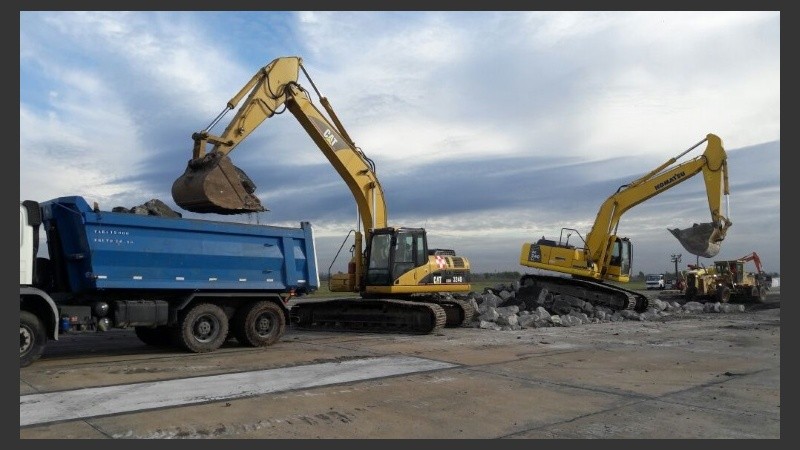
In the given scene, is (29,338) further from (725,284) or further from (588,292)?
(725,284)

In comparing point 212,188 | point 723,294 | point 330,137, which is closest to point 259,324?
point 212,188

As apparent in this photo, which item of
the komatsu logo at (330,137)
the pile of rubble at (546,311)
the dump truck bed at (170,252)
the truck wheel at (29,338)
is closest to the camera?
the truck wheel at (29,338)

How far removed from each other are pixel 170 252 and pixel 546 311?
466 inches

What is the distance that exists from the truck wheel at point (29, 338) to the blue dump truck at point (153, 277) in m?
0.01

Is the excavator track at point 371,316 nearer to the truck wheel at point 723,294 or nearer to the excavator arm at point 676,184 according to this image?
the excavator arm at point 676,184

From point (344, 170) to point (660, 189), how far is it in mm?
11670

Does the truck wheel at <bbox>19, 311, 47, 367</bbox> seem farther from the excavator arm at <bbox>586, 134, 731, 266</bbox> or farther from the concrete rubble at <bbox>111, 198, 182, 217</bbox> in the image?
the excavator arm at <bbox>586, 134, 731, 266</bbox>

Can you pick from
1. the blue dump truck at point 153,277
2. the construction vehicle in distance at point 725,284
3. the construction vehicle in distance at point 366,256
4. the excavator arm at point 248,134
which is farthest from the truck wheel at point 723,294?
the blue dump truck at point 153,277

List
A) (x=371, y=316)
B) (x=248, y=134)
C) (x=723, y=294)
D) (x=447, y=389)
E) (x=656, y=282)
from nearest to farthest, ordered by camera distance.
A: (x=447, y=389), (x=248, y=134), (x=371, y=316), (x=723, y=294), (x=656, y=282)

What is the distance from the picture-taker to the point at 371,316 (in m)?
16.5

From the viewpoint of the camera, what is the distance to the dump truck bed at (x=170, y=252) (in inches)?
418

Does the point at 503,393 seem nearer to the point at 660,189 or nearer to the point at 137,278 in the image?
the point at 137,278

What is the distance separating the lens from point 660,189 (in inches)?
859

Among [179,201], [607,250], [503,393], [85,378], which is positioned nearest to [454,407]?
[503,393]
